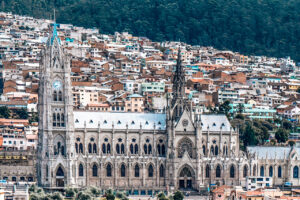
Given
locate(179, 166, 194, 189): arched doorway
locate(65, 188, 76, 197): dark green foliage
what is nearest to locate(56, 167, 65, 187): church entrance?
locate(65, 188, 76, 197): dark green foliage

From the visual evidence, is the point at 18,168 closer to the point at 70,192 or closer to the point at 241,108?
the point at 70,192

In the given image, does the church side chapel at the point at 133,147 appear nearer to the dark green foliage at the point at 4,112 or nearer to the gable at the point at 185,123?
the gable at the point at 185,123

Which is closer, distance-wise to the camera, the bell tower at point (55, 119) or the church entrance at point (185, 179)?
the bell tower at point (55, 119)

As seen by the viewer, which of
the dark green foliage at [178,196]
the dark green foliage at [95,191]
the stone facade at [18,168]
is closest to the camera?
the dark green foliage at [178,196]

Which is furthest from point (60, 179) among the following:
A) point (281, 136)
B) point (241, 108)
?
point (241, 108)

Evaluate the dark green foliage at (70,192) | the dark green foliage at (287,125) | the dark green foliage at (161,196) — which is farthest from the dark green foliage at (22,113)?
the dark green foliage at (161,196)

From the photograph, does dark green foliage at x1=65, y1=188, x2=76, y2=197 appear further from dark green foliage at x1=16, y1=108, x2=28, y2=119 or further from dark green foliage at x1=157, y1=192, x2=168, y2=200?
dark green foliage at x1=16, y1=108, x2=28, y2=119

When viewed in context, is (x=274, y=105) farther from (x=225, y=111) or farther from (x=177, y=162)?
(x=177, y=162)
